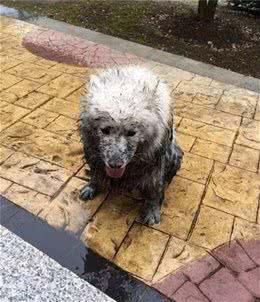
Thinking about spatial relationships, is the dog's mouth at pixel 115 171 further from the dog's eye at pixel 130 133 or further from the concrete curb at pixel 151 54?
the concrete curb at pixel 151 54

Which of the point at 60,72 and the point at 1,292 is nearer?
the point at 1,292

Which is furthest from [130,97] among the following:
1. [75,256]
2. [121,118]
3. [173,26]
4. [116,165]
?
[173,26]

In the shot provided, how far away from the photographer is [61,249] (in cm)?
287

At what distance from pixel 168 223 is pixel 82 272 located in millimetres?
780

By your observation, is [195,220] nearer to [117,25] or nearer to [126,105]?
[126,105]

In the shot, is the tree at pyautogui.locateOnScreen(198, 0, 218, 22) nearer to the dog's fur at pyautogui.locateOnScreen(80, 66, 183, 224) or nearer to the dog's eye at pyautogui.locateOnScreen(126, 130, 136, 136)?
the dog's fur at pyautogui.locateOnScreen(80, 66, 183, 224)

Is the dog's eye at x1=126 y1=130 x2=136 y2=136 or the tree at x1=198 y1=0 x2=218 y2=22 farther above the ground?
the dog's eye at x1=126 y1=130 x2=136 y2=136

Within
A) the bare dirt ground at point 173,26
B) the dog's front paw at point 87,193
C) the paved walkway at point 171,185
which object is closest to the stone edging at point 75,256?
the paved walkway at point 171,185

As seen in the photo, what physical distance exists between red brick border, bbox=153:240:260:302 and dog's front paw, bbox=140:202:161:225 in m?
0.45

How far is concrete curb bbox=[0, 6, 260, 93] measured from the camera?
5.53 m

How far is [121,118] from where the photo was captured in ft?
7.91

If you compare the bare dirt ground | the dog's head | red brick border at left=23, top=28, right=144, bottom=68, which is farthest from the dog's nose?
the bare dirt ground

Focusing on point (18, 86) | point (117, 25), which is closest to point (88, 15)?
point (117, 25)

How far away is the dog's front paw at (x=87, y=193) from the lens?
3.28 m
